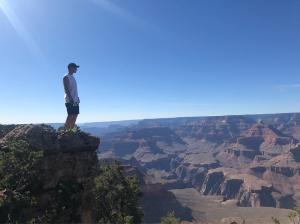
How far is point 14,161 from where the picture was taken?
13430 millimetres

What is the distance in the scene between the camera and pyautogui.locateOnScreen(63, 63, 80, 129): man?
17016 mm

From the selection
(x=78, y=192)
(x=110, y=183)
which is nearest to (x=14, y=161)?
(x=78, y=192)

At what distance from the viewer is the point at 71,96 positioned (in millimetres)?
17203

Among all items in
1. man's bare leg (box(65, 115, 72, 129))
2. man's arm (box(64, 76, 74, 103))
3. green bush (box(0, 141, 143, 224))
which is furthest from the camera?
man's bare leg (box(65, 115, 72, 129))

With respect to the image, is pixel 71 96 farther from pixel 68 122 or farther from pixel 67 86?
pixel 68 122

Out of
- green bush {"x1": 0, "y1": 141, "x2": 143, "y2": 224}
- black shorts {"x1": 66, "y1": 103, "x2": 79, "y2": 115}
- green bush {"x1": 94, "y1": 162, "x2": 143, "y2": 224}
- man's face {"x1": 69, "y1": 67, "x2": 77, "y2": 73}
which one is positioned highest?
man's face {"x1": 69, "y1": 67, "x2": 77, "y2": 73}

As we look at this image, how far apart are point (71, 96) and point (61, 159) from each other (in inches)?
112

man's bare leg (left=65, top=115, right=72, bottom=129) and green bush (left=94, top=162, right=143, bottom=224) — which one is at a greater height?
man's bare leg (left=65, top=115, right=72, bottom=129)

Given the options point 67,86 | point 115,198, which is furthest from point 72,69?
point 115,198

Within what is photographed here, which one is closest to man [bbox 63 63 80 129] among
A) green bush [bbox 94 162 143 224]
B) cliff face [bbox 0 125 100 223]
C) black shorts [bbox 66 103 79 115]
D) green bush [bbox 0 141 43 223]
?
black shorts [bbox 66 103 79 115]

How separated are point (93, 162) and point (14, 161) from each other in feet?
15.8

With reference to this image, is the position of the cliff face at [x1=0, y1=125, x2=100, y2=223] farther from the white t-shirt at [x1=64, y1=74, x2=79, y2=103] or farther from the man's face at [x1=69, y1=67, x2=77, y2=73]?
the man's face at [x1=69, y1=67, x2=77, y2=73]

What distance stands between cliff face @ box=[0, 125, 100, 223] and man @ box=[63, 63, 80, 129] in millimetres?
708

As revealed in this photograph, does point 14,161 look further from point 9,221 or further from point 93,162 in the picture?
point 93,162
